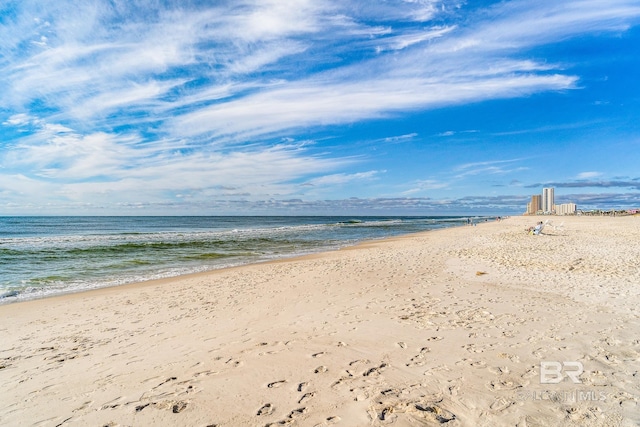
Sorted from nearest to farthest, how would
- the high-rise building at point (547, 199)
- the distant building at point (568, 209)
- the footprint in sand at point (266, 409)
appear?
the footprint in sand at point (266, 409) < the distant building at point (568, 209) < the high-rise building at point (547, 199)

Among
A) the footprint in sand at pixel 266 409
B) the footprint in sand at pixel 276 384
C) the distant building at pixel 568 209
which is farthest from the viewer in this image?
the distant building at pixel 568 209

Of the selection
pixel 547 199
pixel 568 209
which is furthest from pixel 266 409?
pixel 547 199

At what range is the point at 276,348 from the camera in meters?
5.55

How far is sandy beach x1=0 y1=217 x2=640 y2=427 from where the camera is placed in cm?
376

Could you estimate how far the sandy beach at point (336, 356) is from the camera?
3.76 m

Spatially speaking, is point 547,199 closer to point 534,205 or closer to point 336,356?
point 534,205

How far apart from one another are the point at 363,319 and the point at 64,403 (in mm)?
4862

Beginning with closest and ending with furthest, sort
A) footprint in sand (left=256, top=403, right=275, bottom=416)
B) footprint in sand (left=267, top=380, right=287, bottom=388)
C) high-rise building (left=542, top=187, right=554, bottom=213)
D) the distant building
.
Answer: footprint in sand (left=256, top=403, right=275, bottom=416)
footprint in sand (left=267, top=380, right=287, bottom=388)
the distant building
high-rise building (left=542, top=187, right=554, bottom=213)

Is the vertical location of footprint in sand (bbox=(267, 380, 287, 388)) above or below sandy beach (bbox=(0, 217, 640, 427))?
above

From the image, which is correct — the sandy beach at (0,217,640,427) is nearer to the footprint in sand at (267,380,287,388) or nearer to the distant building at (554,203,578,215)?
the footprint in sand at (267,380,287,388)

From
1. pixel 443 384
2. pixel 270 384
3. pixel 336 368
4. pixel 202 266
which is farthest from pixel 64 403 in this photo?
pixel 202 266

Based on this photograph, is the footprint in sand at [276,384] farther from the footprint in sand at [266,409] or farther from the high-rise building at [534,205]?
the high-rise building at [534,205]

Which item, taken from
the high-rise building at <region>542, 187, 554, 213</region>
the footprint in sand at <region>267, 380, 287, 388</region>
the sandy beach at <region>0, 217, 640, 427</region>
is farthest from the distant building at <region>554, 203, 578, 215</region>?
the footprint in sand at <region>267, 380, 287, 388</region>

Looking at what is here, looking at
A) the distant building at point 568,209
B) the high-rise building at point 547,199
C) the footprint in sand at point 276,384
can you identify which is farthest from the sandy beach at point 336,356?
the high-rise building at point 547,199
